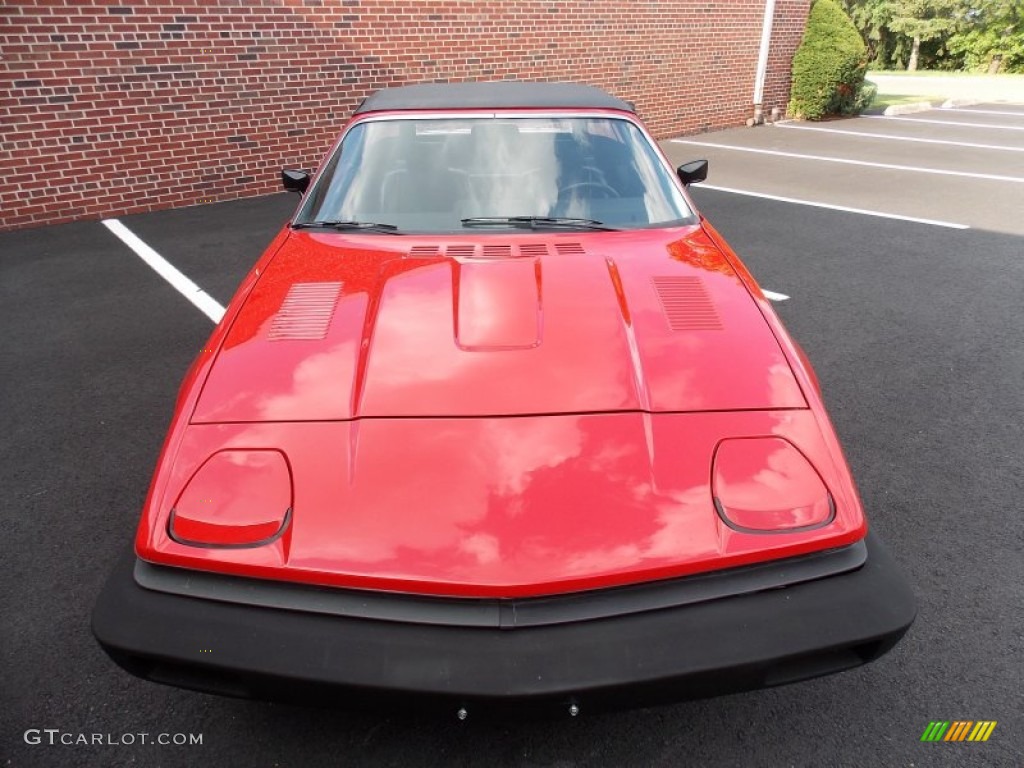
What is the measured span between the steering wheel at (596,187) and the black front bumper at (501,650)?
69.6 inches

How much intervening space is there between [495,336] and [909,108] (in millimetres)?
16962

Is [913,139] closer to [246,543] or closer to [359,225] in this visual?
[359,225]

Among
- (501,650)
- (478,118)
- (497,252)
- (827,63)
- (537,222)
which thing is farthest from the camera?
(827,63)

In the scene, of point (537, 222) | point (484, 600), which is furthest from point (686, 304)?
point (484, 600)

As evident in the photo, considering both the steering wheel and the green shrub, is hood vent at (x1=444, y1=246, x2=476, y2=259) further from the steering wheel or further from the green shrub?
the green shrub

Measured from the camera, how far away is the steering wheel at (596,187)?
2.72 m

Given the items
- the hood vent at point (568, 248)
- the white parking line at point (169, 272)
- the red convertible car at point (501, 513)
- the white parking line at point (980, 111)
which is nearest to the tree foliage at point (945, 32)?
the white parking line at point (980, 111)

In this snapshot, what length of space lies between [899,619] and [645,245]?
1483 millimetres

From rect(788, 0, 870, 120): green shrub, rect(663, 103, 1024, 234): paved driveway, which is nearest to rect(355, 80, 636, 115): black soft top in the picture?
rect(663, 103, 1024, 234): paved driveway

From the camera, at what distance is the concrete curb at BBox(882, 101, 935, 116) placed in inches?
576

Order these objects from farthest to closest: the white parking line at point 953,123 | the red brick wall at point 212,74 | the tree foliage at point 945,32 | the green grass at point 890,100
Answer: the tree foliage at point 945,32 < the green grass at point 890,100 < the white parking line at point 953,123 < the red brick wall at point 212,74

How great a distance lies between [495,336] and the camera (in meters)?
1.94

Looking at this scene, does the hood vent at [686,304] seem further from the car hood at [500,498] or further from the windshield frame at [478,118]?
the windshield frame at [478,118]

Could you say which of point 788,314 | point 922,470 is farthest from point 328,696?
point 788,314
